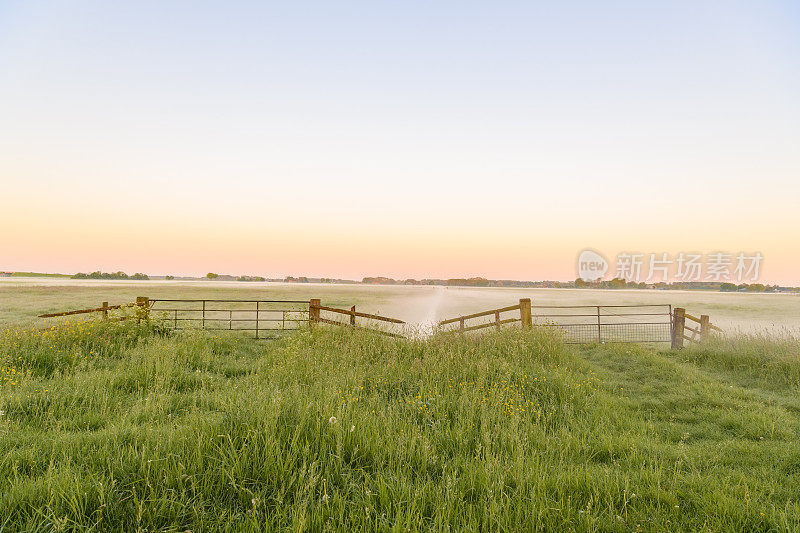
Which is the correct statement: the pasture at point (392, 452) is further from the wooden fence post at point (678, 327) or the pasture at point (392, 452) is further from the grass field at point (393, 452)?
the wooden fence post at point (678, 327)

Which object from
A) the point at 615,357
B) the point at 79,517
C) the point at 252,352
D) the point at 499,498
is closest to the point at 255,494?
the point at 79,517

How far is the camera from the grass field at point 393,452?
3.14 m

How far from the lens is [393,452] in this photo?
4.24 meters

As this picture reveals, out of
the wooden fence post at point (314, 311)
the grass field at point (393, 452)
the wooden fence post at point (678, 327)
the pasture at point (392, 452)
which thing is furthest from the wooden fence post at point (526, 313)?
the wooden fence post at point (314, 311)

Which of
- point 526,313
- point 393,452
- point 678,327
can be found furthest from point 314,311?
point 678,327

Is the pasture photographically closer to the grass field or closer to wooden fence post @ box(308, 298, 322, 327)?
the grass field

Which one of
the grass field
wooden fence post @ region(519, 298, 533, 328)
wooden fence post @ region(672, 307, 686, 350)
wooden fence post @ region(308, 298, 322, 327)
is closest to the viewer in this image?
the grass field

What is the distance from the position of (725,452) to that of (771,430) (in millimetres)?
1530

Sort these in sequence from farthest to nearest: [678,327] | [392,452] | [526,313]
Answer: [678,327], [526,313], [392,452]

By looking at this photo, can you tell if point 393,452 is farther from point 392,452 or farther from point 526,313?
point 526,313

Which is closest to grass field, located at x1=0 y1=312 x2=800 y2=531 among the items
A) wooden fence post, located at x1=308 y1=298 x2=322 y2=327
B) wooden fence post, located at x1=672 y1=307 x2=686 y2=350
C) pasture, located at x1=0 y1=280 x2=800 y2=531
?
pasture, located at x1=0 y1=280 x2=800 y2=531

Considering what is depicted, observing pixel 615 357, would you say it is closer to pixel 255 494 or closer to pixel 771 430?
pixel 771 430

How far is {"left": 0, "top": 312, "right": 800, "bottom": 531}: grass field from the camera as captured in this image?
3.14 metres

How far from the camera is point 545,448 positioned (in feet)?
16.4
